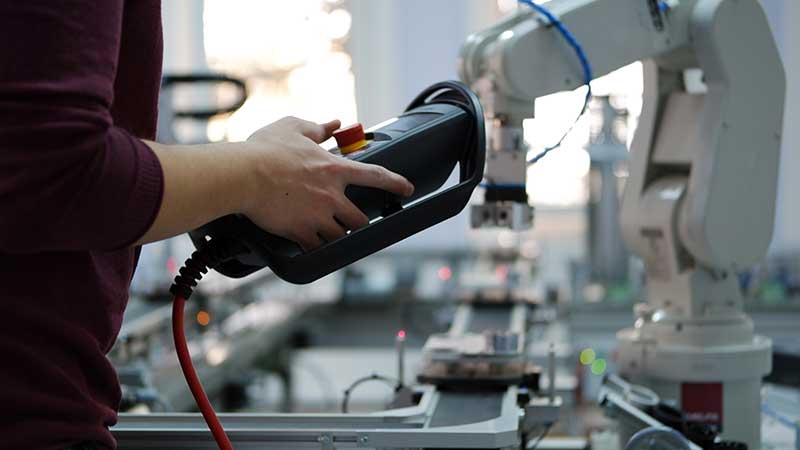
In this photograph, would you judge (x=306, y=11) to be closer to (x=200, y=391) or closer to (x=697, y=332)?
(x=697, y=332)

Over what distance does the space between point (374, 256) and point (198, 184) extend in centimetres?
516

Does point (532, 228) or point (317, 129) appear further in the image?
point (532, 228)

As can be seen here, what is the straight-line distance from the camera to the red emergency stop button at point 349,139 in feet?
3.14

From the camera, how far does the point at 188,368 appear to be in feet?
3.09

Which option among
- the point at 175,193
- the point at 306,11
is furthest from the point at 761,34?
the point at 306,11

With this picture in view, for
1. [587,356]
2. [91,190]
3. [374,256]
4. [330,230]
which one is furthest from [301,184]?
[374,256]

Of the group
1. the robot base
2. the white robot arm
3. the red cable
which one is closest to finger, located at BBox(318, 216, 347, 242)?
the red cable

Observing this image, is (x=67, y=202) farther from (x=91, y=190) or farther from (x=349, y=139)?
(x=349, y=139)

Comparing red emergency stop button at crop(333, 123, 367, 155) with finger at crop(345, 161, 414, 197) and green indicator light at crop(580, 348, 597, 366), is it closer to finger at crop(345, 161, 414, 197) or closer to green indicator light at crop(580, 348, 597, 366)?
finger at crop(345, 161, 414, 197)

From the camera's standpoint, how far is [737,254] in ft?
5.30

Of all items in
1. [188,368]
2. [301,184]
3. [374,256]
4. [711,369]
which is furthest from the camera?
[374,256]

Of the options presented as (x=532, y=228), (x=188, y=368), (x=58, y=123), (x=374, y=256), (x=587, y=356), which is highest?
(x=58, y=123)

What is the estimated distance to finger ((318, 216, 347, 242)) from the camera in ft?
2.88

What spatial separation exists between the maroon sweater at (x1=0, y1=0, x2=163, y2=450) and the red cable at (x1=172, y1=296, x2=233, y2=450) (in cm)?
5
